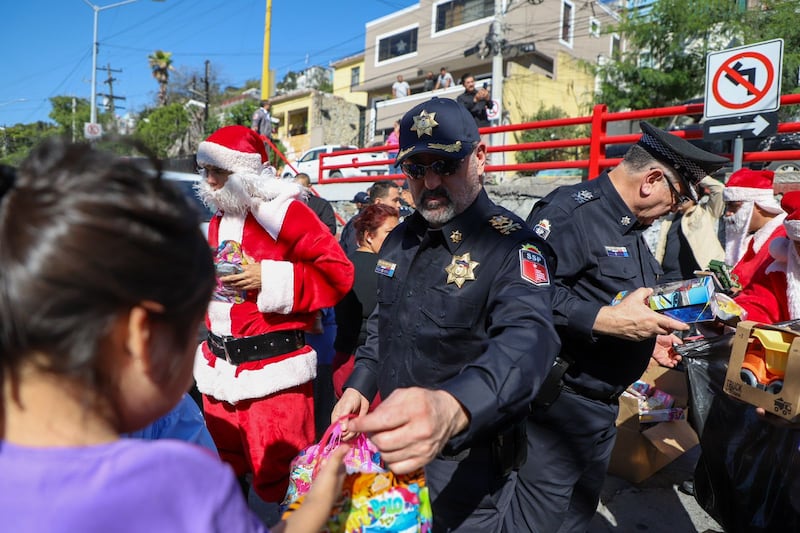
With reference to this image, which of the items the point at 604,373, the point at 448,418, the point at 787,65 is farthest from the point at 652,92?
the point at 448,418

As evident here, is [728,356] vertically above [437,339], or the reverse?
[437,339]

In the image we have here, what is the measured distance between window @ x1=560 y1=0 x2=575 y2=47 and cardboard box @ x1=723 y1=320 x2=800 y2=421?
30164 millimetres

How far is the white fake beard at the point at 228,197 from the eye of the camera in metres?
2.62

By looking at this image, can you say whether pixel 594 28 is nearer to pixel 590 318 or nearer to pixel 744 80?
pixel 744 80

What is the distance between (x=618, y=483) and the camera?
3641 millimetres

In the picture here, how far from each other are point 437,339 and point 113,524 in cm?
127

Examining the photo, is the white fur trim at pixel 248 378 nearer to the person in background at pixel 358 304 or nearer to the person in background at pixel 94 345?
the person in background at pixel 358 304

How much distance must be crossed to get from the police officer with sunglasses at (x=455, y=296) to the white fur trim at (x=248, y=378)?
59 centimetres

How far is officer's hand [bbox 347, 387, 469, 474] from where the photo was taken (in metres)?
1.08

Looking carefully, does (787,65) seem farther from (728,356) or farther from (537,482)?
(537,482)

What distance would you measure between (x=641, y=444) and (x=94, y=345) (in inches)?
144

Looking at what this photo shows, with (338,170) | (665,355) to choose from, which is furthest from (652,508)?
(338,170)

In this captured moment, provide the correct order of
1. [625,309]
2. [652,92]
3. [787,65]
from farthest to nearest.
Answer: [652,92] < [787,65] < [625,309]

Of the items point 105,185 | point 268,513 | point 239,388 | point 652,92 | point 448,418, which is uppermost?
point 652,92
